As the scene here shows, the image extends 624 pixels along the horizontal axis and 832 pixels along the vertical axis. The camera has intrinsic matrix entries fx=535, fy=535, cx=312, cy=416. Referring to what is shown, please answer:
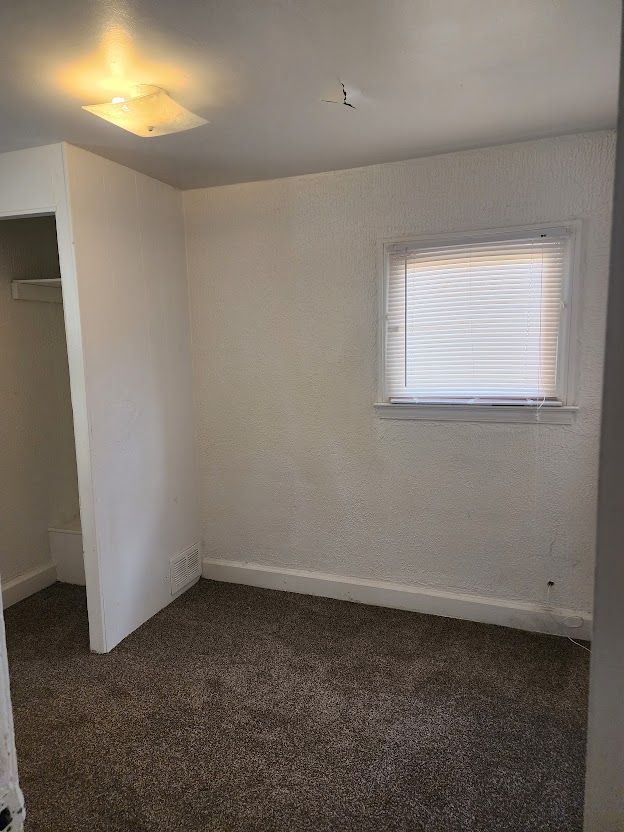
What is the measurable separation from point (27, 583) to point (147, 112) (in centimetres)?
276

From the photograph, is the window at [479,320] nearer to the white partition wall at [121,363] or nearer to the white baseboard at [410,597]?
the white baseboard at [410,597]

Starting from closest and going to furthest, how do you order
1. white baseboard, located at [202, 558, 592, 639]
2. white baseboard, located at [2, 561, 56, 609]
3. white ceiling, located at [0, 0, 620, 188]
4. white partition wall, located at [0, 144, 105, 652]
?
white ceiling, located at [0, 0, 620, 188], white partition wall, located at [0, 144, 105, 652], white baseboard, located at [202, 558, 592, 639], white baseboard, located at [2, 561, 56, 609]

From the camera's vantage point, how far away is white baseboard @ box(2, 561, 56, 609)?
313 centimetres

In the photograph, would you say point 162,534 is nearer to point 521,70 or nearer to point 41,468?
point 41,468

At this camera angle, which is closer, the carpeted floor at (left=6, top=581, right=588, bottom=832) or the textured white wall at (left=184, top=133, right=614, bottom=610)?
the carpeted floor at (left=6, top=581, right=588, bottom=832)

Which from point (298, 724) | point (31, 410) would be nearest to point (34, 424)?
point (31, 410)

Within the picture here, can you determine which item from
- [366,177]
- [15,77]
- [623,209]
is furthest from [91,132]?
[623,209]

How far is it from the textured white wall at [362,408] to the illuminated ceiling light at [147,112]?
1.03 metres

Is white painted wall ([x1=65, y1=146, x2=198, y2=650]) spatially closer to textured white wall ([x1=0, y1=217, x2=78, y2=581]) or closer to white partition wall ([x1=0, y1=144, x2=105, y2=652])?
white partition wall ([x1=0, y1=144, x2=105, y2=652])

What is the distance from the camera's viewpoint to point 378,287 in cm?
283

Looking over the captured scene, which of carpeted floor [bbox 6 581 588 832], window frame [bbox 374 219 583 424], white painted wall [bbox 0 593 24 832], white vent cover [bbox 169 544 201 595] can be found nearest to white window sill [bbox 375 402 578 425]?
window frame [bbox 374 219 583 424]

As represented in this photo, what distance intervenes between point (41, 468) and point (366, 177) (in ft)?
8.67

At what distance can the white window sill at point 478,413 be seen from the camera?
2.58 meters

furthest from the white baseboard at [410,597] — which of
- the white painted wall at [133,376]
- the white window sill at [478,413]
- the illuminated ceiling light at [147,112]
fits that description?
the illuminated ceiling light at [147,112]
